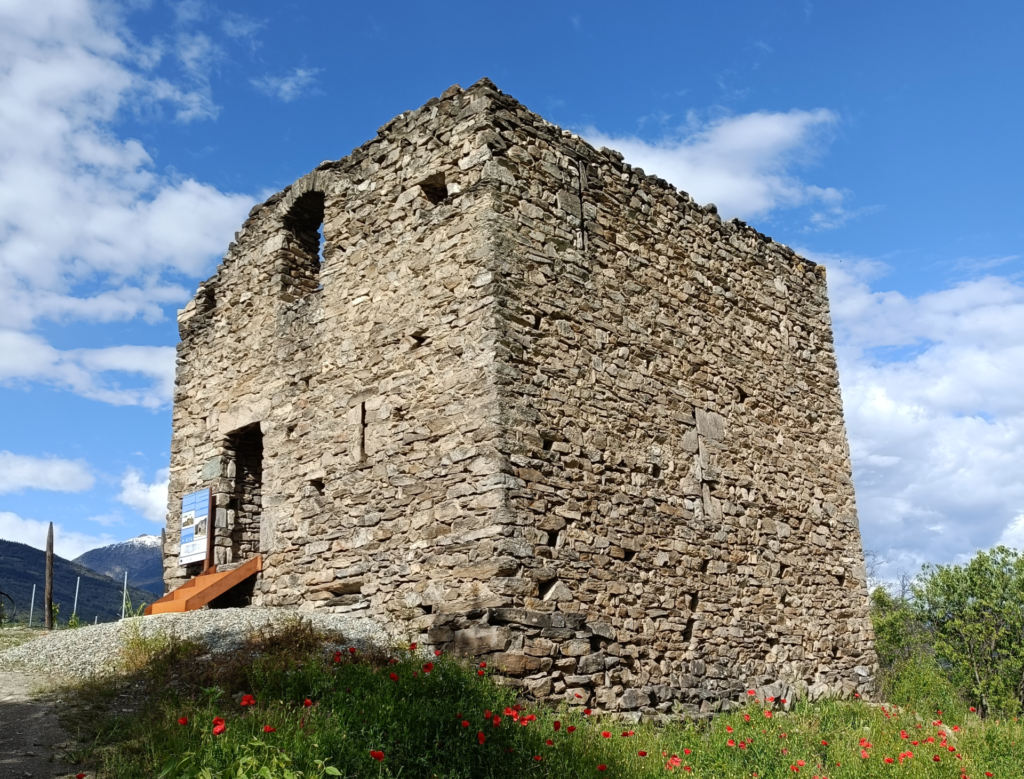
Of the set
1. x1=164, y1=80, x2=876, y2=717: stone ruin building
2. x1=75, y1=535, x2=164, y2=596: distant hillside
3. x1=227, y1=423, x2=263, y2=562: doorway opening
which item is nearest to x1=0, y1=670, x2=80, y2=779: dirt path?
x1=164, y1=80, x2=876, y2=717: stone ruin building

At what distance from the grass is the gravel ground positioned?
13.5 inches

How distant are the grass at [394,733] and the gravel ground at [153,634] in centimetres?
34

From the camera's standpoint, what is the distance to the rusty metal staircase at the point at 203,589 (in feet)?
32.3

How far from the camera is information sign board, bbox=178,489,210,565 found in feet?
35.9

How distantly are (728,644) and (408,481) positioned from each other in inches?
164

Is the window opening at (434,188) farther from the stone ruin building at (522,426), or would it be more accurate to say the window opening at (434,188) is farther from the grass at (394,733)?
the grass at (394,733)

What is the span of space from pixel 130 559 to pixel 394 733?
110 m

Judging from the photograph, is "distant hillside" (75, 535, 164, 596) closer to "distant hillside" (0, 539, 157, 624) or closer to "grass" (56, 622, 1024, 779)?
"distant hillside" (0, 539, 157, 624)

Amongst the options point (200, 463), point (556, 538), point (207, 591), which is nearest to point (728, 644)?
point (556, 538)

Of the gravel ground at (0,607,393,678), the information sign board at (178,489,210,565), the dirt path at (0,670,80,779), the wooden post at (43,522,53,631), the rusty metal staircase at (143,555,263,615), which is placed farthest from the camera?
the wooden post at (43,522,53,631)

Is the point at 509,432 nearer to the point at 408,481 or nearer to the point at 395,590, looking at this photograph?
the point at 408,481

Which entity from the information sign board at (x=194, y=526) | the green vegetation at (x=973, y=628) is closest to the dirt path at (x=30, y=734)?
the information sign board at (x=194, y=526)

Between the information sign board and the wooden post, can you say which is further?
the wooden post

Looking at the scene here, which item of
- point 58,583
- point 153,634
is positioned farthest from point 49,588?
point 58,583
